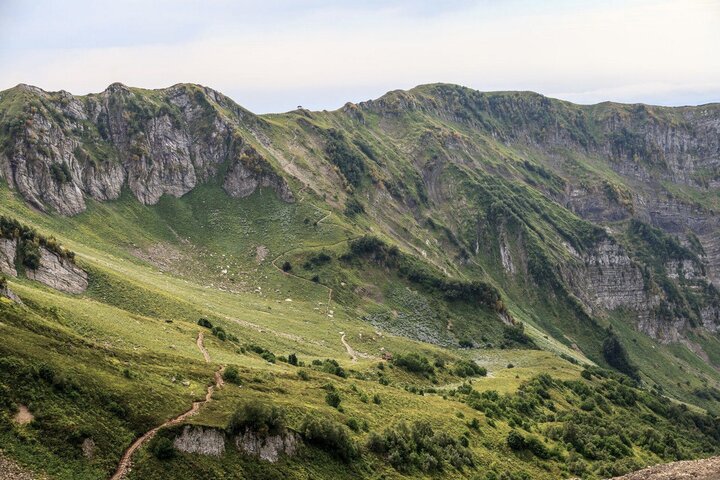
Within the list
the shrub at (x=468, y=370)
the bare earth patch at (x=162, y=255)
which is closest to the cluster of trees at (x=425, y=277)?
the shrub at (x=468, y=370)

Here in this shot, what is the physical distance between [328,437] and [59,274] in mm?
65403

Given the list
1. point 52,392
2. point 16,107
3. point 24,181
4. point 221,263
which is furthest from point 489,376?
point 16,107

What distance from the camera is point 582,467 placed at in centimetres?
7606

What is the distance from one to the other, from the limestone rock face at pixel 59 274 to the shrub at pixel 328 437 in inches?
2350

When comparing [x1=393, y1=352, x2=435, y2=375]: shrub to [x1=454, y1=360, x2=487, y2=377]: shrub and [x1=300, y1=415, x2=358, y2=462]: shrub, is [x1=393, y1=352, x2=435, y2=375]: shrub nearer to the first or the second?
[x1=454, y1=360, x2=487, y2=377]: shrub

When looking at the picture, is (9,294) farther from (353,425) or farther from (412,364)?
(412,364)

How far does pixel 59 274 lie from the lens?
95.2 meters

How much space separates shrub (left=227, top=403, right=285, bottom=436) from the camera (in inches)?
1821

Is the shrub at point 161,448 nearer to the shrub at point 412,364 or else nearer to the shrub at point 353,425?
the shrub at point 353,425

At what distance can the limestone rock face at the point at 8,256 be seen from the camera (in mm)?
→ 83688

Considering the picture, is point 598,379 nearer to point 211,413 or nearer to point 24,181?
point 211,413

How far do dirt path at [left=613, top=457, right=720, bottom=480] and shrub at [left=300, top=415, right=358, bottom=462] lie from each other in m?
24.3

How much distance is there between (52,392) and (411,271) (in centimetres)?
15075

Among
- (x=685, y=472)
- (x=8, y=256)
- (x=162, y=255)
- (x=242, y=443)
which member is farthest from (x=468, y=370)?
(x=162, y=255)
